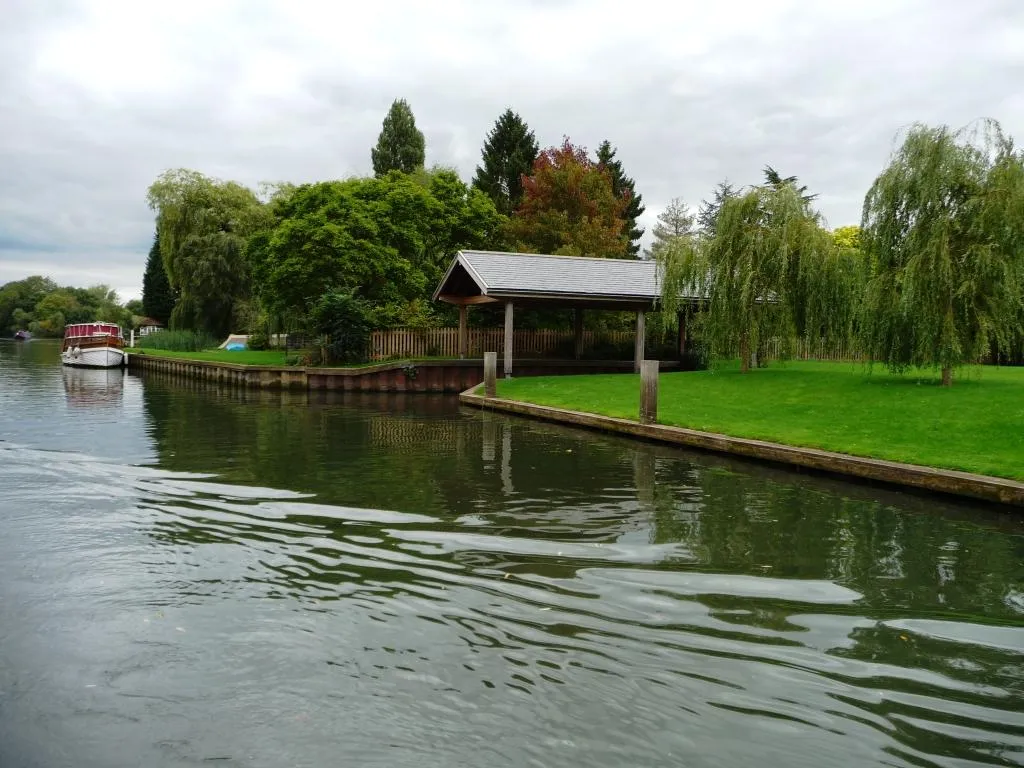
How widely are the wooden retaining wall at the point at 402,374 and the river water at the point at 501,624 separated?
18228mm

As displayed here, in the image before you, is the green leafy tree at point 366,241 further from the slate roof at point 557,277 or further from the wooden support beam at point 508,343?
the wooden support beam at point 508,343

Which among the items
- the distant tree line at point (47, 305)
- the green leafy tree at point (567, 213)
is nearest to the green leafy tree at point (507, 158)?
the green leafy tree at point (567, 213)

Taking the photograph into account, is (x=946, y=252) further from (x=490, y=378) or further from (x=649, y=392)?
(x=490, y=378)

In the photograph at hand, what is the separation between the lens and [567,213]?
43.5m

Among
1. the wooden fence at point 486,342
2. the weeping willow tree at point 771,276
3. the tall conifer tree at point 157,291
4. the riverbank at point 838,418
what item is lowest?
the riverbank at point 838,418

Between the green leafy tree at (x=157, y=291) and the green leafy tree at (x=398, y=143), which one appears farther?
the green leafy tree at (x=157, y=291)

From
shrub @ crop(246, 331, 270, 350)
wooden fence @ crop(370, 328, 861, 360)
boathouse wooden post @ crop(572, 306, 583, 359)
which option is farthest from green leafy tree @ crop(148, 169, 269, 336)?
boathouse wooden post @ crop(572, 306, 583, 359)

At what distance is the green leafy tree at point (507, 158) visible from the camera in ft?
170

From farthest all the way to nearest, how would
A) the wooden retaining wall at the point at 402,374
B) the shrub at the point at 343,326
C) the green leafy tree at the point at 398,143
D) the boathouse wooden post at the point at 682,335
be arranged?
the green leafy tree at the point at 398,143
the boathouse wooden post at the point at 682,335
the shrub at the point at 343,326
the wooden retaining wall at the point at 402,374

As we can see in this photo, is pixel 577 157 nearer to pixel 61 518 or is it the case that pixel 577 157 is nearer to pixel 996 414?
pixel 996 414

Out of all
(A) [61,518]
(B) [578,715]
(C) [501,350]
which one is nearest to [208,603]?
(B) [578,715]

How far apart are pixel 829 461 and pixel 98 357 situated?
141ft

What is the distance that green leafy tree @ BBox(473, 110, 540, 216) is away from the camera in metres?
51.8

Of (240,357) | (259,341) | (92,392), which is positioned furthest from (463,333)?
(259,341)
